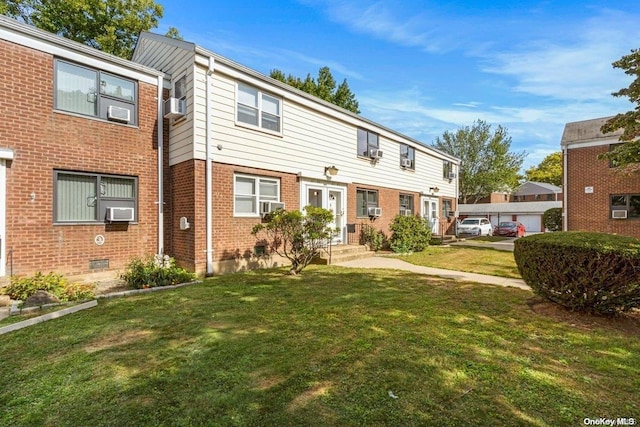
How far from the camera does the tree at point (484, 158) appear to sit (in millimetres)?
38844

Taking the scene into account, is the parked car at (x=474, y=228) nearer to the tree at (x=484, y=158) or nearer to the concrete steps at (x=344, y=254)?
the tree at (x=484, y=158)

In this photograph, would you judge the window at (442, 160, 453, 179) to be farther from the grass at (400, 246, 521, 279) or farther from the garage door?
the garage door

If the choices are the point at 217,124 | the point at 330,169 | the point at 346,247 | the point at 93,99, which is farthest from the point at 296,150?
the point at 93,99

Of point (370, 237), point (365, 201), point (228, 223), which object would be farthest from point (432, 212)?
point (228, 223)

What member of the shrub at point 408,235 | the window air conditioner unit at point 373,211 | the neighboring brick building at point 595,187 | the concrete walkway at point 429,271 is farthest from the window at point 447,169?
the concrete walkway at point 429,271

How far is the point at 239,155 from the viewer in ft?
30.1

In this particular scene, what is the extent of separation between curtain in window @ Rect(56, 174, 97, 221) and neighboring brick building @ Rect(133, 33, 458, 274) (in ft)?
6.25

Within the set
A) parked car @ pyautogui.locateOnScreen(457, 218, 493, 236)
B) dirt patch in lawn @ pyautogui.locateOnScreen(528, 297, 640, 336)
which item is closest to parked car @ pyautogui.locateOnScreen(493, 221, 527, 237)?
parked car @ pyautogui.locateOnScreen(457, 218, 493, 236)

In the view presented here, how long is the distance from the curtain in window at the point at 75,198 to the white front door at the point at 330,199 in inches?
235

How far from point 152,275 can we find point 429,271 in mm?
7207

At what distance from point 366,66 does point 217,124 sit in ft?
33.6

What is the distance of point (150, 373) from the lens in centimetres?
314

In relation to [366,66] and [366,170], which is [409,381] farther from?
[366,66]

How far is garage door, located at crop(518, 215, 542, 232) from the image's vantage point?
3653 cm
